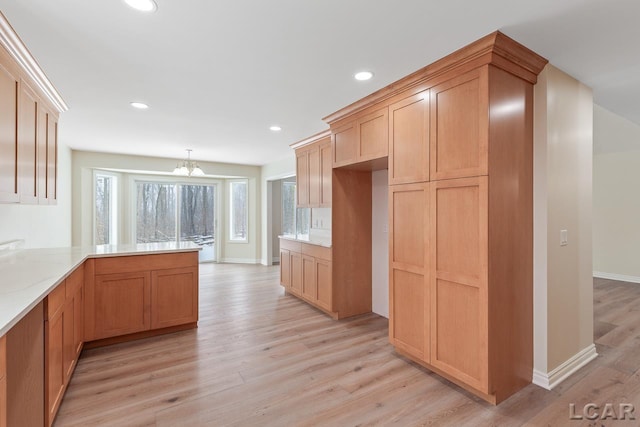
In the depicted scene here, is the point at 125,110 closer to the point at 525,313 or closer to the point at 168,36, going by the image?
the point at 168,36

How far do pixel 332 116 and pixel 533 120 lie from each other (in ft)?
6.45

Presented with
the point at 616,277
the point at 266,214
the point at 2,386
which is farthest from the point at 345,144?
the point at 616,277

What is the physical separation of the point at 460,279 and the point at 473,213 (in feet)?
1.62

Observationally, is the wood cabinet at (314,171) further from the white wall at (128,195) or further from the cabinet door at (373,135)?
the white wall at (128,195)

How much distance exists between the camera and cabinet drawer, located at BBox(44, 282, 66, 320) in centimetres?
178

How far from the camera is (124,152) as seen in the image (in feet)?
18.9

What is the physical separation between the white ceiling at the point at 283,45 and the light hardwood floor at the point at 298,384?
2.45 m

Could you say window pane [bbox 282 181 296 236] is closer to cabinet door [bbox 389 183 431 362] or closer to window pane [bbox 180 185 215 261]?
window pane [bbox 180 185 215 261]

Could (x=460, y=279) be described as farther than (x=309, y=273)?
No

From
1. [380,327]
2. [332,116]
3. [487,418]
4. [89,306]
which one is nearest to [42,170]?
[89,306]

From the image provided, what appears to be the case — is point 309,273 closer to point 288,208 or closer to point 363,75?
point 363,75

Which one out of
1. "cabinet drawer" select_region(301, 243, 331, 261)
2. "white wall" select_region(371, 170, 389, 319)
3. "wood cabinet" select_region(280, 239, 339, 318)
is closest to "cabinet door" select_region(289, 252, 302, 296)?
"wood cabinet" select_region(280, 239, 339, 318)

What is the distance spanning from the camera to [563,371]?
7.89 ft

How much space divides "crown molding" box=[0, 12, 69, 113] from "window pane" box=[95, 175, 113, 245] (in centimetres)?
379
